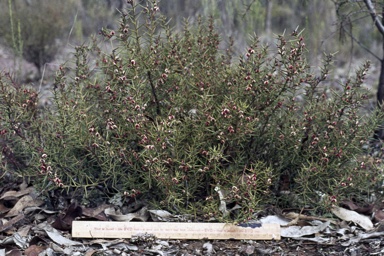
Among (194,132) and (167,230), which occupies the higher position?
(194,132)

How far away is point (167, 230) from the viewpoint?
2973 millimetres

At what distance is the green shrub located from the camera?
289cm

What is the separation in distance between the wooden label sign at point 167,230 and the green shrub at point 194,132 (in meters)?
0.09

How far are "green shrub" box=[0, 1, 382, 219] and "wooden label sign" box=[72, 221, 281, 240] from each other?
90 millimetres

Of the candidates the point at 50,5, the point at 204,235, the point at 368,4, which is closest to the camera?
the point at 204,235

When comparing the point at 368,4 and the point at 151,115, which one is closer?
the point at 151,115

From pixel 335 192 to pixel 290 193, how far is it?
0.26 metres

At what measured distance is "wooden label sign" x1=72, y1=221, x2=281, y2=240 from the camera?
296 centimetres

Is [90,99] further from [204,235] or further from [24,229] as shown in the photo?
[204,235]

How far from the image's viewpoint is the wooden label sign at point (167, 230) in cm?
296

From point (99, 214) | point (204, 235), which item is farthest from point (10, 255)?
point (204, 235)

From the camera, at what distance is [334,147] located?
3.11 metres

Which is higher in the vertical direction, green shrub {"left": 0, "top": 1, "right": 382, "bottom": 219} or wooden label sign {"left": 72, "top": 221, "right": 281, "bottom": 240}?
green shrub {"left": 0, "top": 1, "right": 382, "bottom": 219}

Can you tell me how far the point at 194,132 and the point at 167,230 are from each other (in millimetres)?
521
